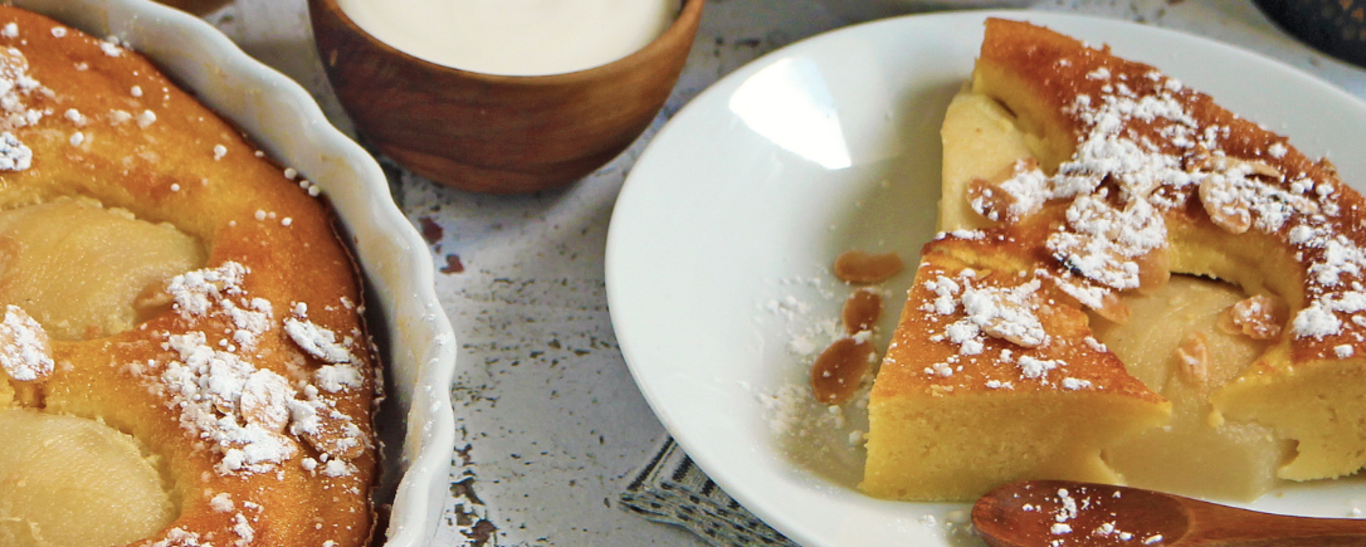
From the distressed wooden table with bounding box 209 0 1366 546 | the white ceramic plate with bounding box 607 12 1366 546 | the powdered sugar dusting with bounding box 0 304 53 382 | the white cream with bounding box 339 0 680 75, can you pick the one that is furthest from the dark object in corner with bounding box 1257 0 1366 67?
the powdered sugar dusting with bounding box 0 304 53 382

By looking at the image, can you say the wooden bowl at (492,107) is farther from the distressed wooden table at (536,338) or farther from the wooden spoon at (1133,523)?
the wooden spoon at (1133,523)

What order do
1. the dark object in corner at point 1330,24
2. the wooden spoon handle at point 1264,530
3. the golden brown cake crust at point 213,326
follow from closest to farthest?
the golden brown cake crust at point 213,326 → the wooden spoon handle at point 1264,530 → the dark object in corner at point 1330,24

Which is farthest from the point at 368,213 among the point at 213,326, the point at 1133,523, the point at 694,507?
the point at 1133,523

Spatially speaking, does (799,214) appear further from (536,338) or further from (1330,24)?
(1330,24)

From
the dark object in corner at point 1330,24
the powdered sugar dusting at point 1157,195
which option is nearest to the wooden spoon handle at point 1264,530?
the powdered sugar dusting at point 1157,195

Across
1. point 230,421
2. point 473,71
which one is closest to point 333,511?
point 230,421

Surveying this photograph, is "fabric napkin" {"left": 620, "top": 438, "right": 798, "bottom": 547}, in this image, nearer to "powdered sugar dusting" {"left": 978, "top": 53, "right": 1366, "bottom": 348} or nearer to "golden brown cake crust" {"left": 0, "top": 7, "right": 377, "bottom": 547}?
"golden brown cake crust" {"left": 0, "top": 7, "right": 377, "bottom": 547}
